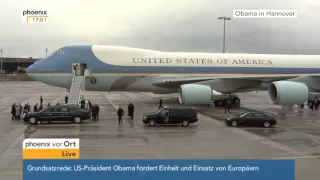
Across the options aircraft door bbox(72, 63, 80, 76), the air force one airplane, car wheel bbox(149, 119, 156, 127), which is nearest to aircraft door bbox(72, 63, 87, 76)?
aircraft door bbox(72, 63, 80, 76)

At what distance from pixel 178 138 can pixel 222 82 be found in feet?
52.1

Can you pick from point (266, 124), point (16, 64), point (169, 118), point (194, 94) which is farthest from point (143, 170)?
point (16, 64)

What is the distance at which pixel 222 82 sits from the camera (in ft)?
103

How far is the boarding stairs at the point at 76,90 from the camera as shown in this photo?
84.2ft

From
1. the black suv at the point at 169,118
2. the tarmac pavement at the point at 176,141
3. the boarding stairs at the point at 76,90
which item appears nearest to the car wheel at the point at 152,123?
the black suv at the point at 169,118

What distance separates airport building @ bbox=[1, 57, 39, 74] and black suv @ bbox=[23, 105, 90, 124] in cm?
15493

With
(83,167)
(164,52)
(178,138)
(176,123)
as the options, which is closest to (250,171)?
(83,167)

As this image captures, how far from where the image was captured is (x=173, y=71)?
31781mm

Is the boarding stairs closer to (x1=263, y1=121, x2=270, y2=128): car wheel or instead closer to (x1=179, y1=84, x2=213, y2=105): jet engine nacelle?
(x1=179, y1=84, x2=213, y2=105): jet engine nacelle

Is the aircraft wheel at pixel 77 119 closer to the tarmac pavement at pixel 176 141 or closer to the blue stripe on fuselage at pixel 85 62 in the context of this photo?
the tarmac pavement at pixel 176 141

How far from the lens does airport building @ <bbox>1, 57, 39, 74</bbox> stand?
548 ft

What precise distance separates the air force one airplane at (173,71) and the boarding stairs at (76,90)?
1036mm

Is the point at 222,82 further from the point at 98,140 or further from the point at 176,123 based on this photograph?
the point at 98,140

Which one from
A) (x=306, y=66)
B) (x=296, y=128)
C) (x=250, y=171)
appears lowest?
(x=296, y=128)
